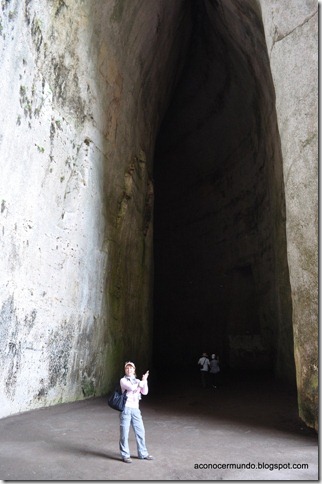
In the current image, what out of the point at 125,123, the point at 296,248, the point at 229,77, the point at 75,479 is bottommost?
the point at 75,479

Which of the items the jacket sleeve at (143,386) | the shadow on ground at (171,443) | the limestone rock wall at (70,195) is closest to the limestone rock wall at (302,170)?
the shadow on ground at (171,443)

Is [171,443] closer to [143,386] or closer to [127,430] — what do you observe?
[127,430]

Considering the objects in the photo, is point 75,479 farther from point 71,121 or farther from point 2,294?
point 71,121

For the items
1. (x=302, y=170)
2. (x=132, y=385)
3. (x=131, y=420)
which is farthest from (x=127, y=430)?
(x=302, y=170)

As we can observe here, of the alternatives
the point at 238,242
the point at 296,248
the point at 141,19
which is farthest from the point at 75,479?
the point at 238,242

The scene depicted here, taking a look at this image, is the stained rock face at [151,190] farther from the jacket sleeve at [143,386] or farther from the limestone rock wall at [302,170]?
the jacket sleeve at [143,386]

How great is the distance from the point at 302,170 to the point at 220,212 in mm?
12320

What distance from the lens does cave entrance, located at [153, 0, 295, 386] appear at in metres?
15.0

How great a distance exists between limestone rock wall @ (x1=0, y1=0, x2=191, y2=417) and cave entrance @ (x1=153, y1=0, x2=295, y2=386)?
13.3 feet

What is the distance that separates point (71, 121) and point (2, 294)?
3.93m

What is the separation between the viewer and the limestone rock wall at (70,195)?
7.44 m

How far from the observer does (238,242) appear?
727 inches

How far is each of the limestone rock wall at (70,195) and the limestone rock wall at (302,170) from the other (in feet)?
13.3

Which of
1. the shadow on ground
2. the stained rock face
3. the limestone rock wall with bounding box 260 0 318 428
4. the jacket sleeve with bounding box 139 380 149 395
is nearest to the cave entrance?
the stained rock face
